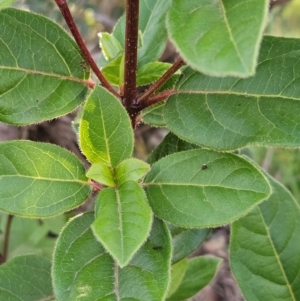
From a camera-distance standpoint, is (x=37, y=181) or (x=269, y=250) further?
(x=269, y=250)

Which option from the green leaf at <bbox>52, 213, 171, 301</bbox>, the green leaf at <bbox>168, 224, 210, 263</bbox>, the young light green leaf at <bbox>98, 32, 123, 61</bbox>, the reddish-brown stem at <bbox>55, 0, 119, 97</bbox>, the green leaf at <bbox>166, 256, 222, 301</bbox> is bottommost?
the green leaf at <bbox>166, 256, 222, 301</bbox>

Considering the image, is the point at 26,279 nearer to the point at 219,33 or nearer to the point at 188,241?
the point at 188,241

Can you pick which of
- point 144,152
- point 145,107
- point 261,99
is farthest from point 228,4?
point 144,152

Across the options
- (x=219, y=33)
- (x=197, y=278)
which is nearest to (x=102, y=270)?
(x=219, y=33)

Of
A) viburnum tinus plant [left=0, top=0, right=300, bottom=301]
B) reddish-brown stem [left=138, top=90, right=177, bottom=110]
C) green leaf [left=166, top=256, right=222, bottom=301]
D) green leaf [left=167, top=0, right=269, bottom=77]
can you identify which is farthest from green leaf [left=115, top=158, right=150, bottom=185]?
green leaf [left=166, top=256, right=222, bottom=301]

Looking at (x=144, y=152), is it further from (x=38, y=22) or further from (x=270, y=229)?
(x=38, y=22)

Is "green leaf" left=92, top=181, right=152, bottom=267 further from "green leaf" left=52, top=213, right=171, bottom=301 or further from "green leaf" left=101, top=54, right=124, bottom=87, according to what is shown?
"green leaf" left=101, top=54, right=124, bottom=87

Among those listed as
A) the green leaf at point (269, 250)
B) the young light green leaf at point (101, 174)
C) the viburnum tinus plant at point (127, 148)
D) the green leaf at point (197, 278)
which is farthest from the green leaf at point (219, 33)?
the green leaf at point (197, 278)

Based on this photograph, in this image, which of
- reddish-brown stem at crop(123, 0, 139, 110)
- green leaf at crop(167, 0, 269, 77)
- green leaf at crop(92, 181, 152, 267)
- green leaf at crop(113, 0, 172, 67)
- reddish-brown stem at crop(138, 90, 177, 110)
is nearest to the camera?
green leaf at crop(167, 0, 269, 77)
